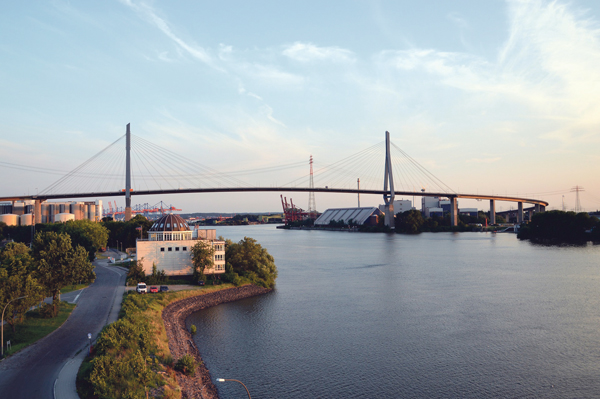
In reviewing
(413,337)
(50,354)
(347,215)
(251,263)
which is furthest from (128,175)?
(347,215)

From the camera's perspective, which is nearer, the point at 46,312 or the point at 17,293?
the point at 17,293

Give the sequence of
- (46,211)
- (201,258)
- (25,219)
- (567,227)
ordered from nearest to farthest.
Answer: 1. (201,258)
2. (567,227)
3. (25,219)
4. (46,211)

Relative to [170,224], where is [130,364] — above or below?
below

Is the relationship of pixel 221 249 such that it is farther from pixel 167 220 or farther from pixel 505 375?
pixel 505 375

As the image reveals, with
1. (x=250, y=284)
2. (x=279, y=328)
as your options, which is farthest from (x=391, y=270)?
(x=279, y=328)

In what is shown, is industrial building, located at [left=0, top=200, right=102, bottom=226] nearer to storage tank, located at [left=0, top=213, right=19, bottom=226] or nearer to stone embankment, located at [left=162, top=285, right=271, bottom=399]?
storage tank, located at [left=0, top=213, right=19, bottom=226]

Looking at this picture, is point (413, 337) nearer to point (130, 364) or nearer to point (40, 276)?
point (130, 364)
